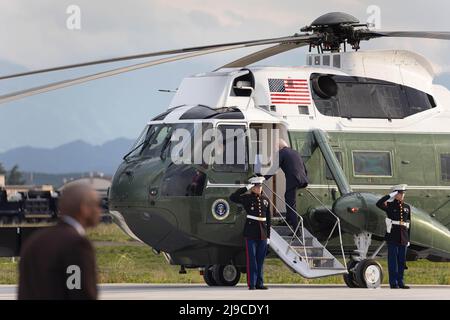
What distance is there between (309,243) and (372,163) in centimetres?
199

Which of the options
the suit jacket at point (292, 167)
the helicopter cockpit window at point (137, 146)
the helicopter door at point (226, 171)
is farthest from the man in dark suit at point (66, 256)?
the helicopter cockpit window at point (137, 146)

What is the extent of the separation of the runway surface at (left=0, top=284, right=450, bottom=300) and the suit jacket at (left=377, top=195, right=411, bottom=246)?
2.73ft

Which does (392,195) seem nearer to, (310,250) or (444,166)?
(310,250)

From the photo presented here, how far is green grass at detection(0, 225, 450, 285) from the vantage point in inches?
925

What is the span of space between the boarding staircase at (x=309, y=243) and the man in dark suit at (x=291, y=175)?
0.08 m

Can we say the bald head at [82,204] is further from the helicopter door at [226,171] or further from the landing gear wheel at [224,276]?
the landing gear wheel at [224,276]

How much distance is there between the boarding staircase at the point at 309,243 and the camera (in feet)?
64.3

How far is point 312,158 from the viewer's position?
20609 millimetres

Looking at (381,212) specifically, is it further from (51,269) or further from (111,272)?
(51,269)

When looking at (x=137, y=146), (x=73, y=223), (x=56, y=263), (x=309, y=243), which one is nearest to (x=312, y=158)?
(x=309, y=243)

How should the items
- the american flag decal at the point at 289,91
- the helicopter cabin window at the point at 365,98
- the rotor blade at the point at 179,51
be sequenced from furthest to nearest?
the helicopter cabin window at the point at 365,98
the american flag decal at the point at 289,91
the rotor blade at the point at 179,51
